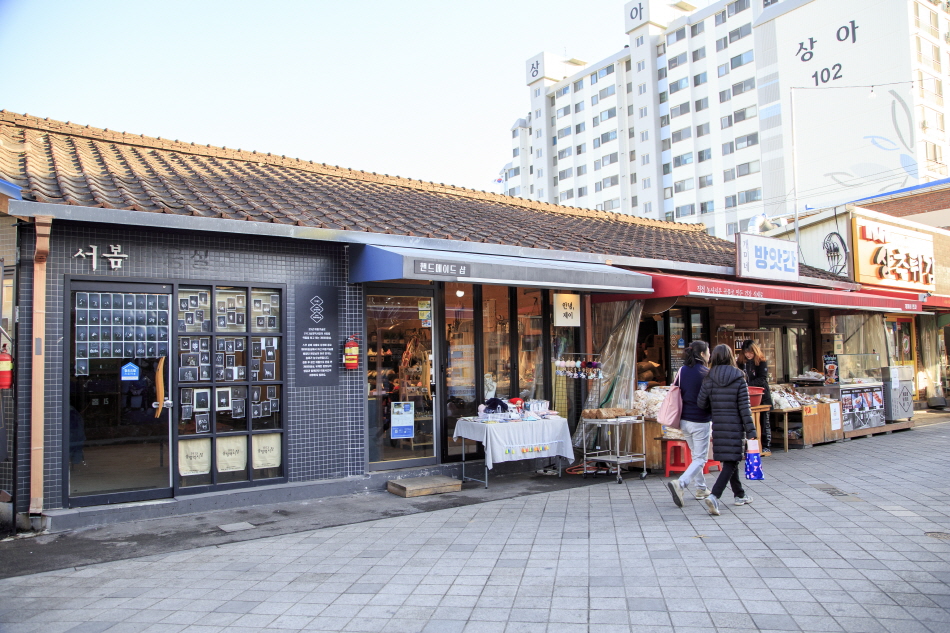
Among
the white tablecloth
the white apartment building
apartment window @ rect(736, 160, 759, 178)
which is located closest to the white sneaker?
the white tablecloth

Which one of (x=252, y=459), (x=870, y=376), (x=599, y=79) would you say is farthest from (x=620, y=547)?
(x=599, y=79)

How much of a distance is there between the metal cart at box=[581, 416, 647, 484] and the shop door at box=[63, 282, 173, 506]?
5.25 m

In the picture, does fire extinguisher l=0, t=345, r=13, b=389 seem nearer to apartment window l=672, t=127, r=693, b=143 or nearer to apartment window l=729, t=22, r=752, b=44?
apartment window l=729, t=22, r=752, b=44

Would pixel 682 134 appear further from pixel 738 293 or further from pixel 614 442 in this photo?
pixel 614 442

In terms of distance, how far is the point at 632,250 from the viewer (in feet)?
35.3

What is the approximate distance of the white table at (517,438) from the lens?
8062 millimetres

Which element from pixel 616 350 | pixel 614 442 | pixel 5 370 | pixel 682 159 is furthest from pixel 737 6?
pixel 5 370

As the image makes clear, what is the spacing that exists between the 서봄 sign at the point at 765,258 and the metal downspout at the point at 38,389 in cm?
966

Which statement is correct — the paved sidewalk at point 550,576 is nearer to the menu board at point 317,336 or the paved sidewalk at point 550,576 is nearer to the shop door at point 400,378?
the shop door at point 400,378

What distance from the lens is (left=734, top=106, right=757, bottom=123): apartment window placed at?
153 feet

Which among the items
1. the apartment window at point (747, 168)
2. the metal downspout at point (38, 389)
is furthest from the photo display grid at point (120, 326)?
the apartment window at point (747, 168)

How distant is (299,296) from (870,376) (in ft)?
40.5

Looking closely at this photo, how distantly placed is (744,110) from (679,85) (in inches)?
252

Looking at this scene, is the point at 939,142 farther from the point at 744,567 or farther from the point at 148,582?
the point at 148,582
